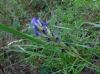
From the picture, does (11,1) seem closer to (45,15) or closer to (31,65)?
(45,15)

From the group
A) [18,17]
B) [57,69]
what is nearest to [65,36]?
[57,69]

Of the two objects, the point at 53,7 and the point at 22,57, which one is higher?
the point at 53,7

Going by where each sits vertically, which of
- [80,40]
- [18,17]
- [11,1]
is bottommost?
[80,40]

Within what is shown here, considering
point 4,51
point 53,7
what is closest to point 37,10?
point 53,7

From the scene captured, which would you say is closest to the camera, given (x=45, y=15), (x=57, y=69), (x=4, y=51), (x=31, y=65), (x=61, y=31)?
(x=57, y=69)

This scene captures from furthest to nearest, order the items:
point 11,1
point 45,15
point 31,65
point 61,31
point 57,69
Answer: point 11,1
point 45,15
point 61,31
point 31,65
point 57,69

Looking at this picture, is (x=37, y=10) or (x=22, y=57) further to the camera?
(x=37, y=10)

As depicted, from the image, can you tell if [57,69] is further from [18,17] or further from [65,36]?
[18,17]
